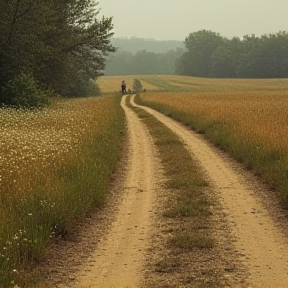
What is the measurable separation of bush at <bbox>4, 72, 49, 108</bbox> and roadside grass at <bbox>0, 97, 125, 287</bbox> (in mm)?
13039

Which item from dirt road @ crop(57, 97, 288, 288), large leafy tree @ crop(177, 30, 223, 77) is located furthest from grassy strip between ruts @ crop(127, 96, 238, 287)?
large leafy tree @ crop(177, 30, 223, 77)

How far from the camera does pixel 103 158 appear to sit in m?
11.5

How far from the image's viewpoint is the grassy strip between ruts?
16.7ft

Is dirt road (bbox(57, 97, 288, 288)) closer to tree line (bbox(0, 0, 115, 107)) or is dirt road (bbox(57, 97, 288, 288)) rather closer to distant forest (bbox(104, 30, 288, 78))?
tree line (bbox(0, 0, 115, 107))

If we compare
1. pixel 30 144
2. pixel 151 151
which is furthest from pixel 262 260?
pixel 151 151

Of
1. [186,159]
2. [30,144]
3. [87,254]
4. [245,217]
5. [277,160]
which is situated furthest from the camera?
[186,159]

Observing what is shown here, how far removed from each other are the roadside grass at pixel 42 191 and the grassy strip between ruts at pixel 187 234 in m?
1.50

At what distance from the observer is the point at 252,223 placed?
279 inches

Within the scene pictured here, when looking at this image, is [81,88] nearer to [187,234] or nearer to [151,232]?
[151,232]

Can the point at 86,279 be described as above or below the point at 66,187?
below

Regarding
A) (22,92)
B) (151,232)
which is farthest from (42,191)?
(22,92)

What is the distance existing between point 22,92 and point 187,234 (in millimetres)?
21495

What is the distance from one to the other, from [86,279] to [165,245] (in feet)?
4.75

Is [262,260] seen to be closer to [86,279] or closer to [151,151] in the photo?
[86,279]
